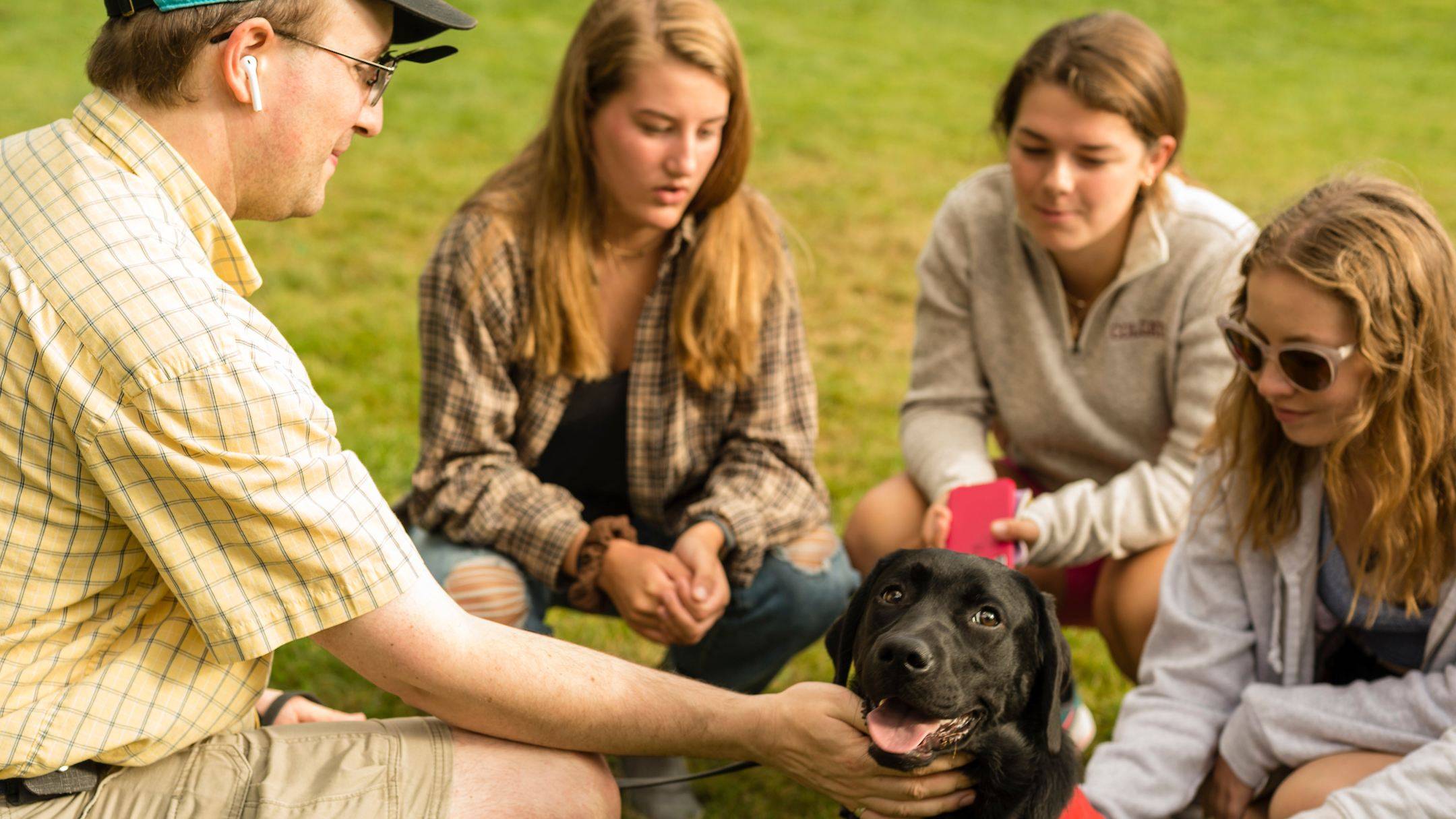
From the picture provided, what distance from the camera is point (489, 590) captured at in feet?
11.5

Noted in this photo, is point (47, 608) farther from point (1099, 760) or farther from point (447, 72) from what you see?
point (447, 72)

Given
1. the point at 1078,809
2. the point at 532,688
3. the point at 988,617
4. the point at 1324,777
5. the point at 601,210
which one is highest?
the point at 601,210

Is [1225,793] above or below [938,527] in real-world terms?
below

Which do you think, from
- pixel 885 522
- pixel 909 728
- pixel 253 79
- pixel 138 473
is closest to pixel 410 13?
pixel 253 79

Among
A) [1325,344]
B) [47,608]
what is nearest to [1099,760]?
[1325,344]

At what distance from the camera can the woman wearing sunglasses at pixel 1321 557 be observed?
277 cm

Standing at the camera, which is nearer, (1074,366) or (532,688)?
(532,688)

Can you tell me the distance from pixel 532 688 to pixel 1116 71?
90.4 inches

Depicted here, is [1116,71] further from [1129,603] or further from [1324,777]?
[1324,777]

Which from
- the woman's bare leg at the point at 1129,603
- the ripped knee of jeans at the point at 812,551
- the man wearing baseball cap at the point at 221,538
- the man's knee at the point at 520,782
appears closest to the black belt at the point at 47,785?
the man wearing baseball cap at the point at 221,538

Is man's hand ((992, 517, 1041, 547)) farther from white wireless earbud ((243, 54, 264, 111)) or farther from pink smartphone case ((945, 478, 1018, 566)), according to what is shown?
white wireless earbud ((243, 54, 264, 111))

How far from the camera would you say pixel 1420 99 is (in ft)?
44.7

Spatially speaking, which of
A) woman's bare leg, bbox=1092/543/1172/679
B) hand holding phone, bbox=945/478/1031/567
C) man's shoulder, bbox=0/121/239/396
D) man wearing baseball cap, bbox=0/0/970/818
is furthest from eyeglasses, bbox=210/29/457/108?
woman's bare leg, bbox=1092/543/1172/679

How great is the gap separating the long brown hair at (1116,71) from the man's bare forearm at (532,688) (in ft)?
6.49
